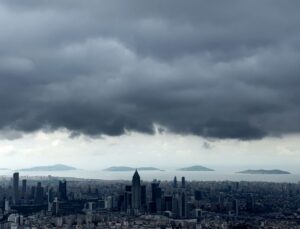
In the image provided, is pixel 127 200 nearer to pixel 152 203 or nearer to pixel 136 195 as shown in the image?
pixel 136 195

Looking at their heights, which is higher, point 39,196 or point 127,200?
point 39,196

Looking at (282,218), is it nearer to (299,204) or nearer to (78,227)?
(299,204)

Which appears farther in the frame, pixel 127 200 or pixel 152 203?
pixel 127 200

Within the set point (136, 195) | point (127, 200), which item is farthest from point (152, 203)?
point (136, 195)

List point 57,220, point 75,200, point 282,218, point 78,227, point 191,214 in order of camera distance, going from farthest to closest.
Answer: point 75,200 < point 191,214 < point 282,218 < point 57,220 < point 78,227

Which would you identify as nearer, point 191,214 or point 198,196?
point 191,214

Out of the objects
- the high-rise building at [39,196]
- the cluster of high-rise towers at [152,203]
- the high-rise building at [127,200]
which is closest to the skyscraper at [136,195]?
the cluster of high-rise towers at [152,203]

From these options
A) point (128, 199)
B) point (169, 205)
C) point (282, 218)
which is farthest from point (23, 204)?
point (282, 218)

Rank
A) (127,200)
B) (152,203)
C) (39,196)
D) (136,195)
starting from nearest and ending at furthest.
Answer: (152,203)
(127,200)
(136,195)
(39,196)

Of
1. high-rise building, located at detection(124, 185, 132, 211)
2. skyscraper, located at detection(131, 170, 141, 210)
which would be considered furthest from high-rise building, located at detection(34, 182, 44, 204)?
skyscraper, located at detection(131, 170, 141, 210)

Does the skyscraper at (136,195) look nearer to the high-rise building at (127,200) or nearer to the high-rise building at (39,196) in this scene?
the high-rise building at (127,200)

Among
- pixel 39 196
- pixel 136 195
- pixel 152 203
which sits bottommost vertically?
pixel 152 203
